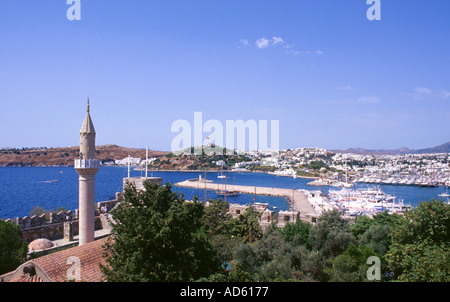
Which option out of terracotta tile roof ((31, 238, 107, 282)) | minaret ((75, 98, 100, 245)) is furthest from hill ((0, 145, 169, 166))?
terracotta tile roof ((31, 238, 107, 282))

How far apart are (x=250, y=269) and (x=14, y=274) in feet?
18.6

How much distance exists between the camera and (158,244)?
221 inches

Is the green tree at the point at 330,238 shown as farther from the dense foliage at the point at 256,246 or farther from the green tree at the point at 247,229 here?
the green tree at the point at 247,229

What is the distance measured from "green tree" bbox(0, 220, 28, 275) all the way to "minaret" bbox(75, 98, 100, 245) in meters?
1.61

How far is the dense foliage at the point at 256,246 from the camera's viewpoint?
5.55m

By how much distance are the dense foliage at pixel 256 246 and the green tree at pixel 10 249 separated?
227 cm

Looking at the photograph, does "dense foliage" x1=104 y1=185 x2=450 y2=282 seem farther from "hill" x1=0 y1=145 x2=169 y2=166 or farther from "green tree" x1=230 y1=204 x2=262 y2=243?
"hill" x1=0 y1=145 x2=169 y2=166

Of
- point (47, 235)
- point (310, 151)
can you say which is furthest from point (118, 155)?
point (47, 235)

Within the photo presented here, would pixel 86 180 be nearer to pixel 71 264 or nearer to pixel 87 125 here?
pixel 87 125

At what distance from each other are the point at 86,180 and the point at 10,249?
8.74 feet

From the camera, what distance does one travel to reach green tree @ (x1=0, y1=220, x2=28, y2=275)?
768 cm

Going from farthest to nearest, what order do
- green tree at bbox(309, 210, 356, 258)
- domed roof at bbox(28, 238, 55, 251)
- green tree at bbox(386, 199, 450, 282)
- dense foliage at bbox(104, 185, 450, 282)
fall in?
green tree at bbox(309, 210, 356, 258), domed roof at bbox(28, 238, 55, 251), green tree at bbox(386, 199, 450, 282), dense foliage at bbox(104, 185, 450, 282)
